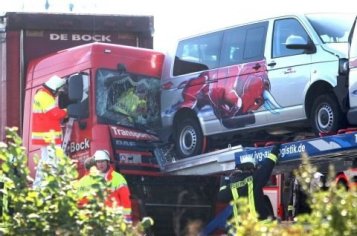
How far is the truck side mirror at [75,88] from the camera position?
36.8ft

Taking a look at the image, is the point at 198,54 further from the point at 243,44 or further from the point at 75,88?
the point at 75,88

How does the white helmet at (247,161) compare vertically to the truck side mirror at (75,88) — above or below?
below

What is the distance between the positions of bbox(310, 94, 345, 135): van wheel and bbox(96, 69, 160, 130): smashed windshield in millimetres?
2902

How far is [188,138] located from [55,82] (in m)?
2.00

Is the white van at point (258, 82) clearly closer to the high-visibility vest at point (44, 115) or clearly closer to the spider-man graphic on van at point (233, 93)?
the spider-man graphic on van at point (233, 93)

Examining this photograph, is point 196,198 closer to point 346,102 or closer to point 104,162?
point 104,162

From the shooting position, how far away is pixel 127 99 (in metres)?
11.6

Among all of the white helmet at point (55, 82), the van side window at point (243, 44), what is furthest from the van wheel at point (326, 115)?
the white helmet at point (55, 82)

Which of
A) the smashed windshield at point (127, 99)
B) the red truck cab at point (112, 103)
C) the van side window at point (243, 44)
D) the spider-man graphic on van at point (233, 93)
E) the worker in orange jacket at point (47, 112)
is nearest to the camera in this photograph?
the spider-man graphic on van at point (233, 93)

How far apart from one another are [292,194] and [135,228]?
9.71 meters

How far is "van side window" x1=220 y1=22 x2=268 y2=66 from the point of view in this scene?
10227 mm

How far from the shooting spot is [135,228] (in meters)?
4.38

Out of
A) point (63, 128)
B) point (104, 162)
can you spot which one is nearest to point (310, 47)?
point (104, 162)

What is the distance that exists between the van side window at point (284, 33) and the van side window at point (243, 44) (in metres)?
0.18
